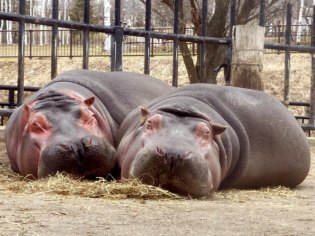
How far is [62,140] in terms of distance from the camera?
4.66 metres

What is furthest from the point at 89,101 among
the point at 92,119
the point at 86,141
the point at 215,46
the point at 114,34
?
the point at 215,46

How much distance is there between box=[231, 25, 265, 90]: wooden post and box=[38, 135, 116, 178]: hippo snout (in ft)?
9.06

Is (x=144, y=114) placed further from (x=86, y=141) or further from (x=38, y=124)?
(x=38, y=124)

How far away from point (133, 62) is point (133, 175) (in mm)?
24058

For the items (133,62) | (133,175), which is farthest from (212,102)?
(133,62)

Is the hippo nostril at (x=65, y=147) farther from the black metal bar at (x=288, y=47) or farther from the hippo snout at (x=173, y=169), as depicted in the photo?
the black metal bar at (x=288, y=47)

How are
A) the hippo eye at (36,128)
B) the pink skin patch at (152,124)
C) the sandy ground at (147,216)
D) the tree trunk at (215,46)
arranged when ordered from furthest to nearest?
the tree trunk at (215,46)
the hippo eye at (36,128)
the pink skin patch at (152,124)
the sandy ground at (147,216)

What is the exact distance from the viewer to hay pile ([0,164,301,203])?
4062 millimetres

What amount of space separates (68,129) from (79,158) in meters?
0.21

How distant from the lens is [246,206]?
154 inches

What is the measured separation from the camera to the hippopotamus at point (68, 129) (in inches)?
183

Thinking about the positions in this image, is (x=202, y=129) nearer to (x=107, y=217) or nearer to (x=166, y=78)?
(x=107, y=217)

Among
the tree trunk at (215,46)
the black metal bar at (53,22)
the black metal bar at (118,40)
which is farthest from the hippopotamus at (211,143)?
the tree trunk at (215,46)

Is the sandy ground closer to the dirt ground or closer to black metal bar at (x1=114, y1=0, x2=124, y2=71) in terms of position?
the dirt ground
